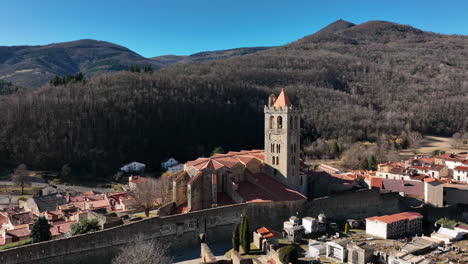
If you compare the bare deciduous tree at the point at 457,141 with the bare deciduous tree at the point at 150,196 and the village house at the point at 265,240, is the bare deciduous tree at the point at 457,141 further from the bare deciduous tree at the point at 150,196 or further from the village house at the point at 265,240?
the bare deciduous tree at the point at 150,196

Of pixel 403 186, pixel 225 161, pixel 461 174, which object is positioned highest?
pixel 225 161

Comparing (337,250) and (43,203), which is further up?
(337,250)

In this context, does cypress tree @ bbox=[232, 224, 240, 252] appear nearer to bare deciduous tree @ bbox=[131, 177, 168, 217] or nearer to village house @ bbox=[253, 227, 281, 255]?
village house @ bbox=[253, 227, 281, 255]

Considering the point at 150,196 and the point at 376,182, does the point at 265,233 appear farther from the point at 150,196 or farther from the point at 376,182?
the point at 376,182

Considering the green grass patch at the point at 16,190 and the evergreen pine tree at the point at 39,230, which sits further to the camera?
the green grass patch at the point at 16,190

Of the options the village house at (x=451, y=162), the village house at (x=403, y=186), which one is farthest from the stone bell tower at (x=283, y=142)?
the village house at (x=451, y=162)

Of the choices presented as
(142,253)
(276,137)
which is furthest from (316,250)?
(276,137)

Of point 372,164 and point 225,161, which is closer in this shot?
point 225,161
